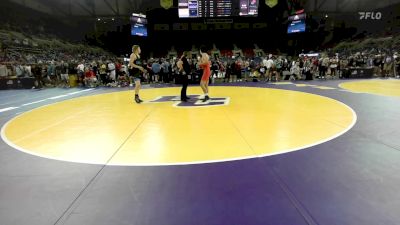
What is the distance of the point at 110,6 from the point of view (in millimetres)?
28094

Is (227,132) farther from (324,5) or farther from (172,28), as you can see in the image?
(172,28)

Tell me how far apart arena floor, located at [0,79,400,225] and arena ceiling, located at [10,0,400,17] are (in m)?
25.1

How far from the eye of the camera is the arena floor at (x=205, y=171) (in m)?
2.31

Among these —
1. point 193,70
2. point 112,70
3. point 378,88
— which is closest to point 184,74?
point 378,88

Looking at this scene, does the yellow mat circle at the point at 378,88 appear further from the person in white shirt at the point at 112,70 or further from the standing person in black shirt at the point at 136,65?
the person in white shirt at the point at 112,70

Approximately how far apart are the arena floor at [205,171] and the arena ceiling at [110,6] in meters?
25.1

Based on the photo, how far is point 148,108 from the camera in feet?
25.0

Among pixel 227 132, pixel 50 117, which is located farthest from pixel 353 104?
pixel 50 117

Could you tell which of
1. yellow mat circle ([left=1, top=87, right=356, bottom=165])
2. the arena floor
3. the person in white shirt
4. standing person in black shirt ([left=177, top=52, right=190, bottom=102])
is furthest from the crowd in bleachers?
the arena floor

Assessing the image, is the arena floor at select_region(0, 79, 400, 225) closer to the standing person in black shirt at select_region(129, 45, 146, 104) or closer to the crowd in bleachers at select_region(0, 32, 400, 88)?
the standing person in black shirt at select_region(129, 45, 146, 104)

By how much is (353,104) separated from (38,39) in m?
28.9

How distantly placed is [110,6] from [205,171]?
2865 cm

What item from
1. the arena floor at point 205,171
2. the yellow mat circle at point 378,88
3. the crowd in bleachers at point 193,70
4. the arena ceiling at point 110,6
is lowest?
the arena floor at point 205,171

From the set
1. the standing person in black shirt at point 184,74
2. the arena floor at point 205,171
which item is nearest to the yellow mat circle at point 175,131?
the arena floor at point 205,171
